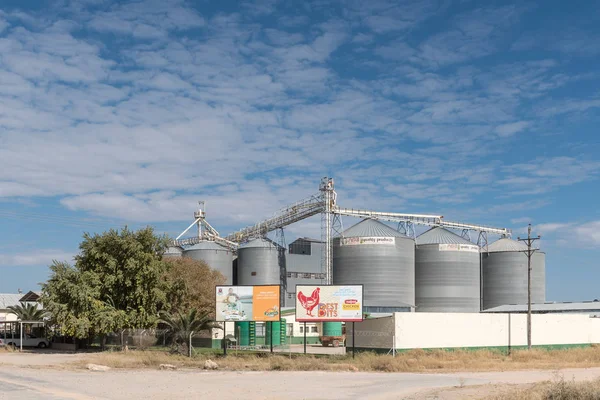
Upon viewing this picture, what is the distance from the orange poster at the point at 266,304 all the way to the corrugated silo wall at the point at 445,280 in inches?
2205

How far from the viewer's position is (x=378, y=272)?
99000mm

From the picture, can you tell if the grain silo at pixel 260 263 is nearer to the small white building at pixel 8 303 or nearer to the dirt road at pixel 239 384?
the small white building at pixel 8 303

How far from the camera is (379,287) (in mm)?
98500

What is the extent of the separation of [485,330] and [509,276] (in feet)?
201

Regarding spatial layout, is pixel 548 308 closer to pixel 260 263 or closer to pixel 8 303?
pixel 260 263

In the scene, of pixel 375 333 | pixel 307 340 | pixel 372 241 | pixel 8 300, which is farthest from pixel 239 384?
pixel 8 300

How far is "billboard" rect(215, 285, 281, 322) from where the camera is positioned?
168ft

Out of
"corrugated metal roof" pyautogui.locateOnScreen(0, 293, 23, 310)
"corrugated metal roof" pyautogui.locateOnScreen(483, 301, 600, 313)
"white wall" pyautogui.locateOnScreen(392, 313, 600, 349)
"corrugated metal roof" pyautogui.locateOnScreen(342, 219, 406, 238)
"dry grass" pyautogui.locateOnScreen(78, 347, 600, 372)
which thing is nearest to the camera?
"dry grass" pyautogui.locateOnScreen(78, 347, 600, 372)

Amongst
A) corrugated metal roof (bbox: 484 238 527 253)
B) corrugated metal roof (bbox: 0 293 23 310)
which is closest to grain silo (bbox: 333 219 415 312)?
corrugated metal roof (bbox: 484 238 527 253)

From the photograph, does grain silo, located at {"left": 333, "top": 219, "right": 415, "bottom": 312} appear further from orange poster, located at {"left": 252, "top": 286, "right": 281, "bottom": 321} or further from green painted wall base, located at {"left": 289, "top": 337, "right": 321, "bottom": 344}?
orange poster, located at {"left": 252, "top": 286, "right": 281, "bottom": 321}

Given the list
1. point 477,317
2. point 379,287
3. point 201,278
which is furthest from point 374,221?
point 477,317

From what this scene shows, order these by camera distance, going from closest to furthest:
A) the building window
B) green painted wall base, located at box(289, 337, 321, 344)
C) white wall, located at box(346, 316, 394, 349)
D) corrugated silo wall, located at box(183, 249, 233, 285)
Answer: white wall, located at box(346, 316, 394, 349)
the building window
green painted wall base, located at box(289, 337, 321, 344)
corrugated silo wall, located at box(183, 249, 233, 285)

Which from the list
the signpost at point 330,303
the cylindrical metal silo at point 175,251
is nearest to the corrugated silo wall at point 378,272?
the cylindrical metal silo at point 175,251

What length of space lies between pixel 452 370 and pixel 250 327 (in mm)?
28378
